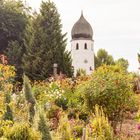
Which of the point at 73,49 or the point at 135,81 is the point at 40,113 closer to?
the point at 135,81

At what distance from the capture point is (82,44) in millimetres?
68375

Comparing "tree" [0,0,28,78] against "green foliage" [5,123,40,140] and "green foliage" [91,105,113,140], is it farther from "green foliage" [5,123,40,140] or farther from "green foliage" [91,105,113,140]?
"green foliage" [5,123,40,140]

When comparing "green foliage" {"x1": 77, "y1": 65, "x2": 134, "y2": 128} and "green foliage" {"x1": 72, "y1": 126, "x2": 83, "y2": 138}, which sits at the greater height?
"green foliage" {"x1": 77, "y1": 65, "x2": 134, "y2": 128}

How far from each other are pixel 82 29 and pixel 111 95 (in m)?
49.6

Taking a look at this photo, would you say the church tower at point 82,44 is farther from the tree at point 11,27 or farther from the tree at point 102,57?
the tree at point 11,27

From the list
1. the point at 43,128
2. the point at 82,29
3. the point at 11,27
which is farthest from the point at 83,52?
the point at 43,128

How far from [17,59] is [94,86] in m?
21.7

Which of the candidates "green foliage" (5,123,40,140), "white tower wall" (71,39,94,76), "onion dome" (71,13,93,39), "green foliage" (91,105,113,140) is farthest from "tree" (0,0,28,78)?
"green foliage" (5,123,40,140)

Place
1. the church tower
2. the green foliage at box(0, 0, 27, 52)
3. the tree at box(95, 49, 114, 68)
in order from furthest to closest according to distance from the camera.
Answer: the tree at box(95, 49, 114, 68)
the church tower
the green foliage at box(0, 0, 27, 52)

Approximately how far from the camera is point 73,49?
2739 inches

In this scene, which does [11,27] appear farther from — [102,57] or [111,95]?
[102,57]

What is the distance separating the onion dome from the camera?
6631cm

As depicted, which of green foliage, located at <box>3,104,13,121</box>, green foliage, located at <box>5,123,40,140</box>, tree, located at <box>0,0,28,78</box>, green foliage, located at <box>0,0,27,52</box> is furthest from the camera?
green foliage, located at <box>0,0,27,52</box>

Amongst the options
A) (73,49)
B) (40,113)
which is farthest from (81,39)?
(40,113)
